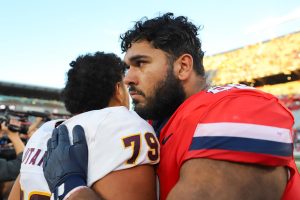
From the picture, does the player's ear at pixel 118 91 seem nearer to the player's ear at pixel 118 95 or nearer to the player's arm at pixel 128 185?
the player's ear at pixel 118 95

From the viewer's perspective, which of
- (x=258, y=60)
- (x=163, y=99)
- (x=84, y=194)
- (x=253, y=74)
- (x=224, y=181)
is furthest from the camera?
(x=253, y=74)

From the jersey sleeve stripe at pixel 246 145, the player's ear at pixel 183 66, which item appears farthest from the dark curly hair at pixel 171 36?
the jersey sleeve stripe at pixel 246 145

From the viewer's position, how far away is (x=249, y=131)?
109 cm

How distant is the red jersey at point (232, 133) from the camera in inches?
42.4

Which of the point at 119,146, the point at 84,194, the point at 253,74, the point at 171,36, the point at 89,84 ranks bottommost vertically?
the point at 253,74

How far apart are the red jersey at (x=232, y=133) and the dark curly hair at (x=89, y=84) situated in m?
0.68

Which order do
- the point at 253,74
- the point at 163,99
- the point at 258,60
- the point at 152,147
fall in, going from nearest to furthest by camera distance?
the point at 152,147 → the point at 163,99 → the point at 258,60 → the point at 253,74

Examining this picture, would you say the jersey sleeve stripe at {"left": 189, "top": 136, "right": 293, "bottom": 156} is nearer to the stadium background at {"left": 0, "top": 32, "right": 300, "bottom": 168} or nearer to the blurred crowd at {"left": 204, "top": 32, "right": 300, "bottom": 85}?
the stadium background at {"left": 0, "top": 32, "right": 300, "bottom": 168}

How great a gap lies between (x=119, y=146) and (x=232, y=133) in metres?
0.39

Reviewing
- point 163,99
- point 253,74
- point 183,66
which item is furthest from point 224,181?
point 253,74

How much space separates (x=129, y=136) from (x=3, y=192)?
2.72 meters

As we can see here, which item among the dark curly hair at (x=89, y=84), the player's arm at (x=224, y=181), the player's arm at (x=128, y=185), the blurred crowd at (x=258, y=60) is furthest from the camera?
the blurred crowd at (x=258, y=60)

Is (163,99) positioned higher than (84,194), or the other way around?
(163,99)

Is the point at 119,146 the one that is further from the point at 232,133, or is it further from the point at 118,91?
the point at 118,91
